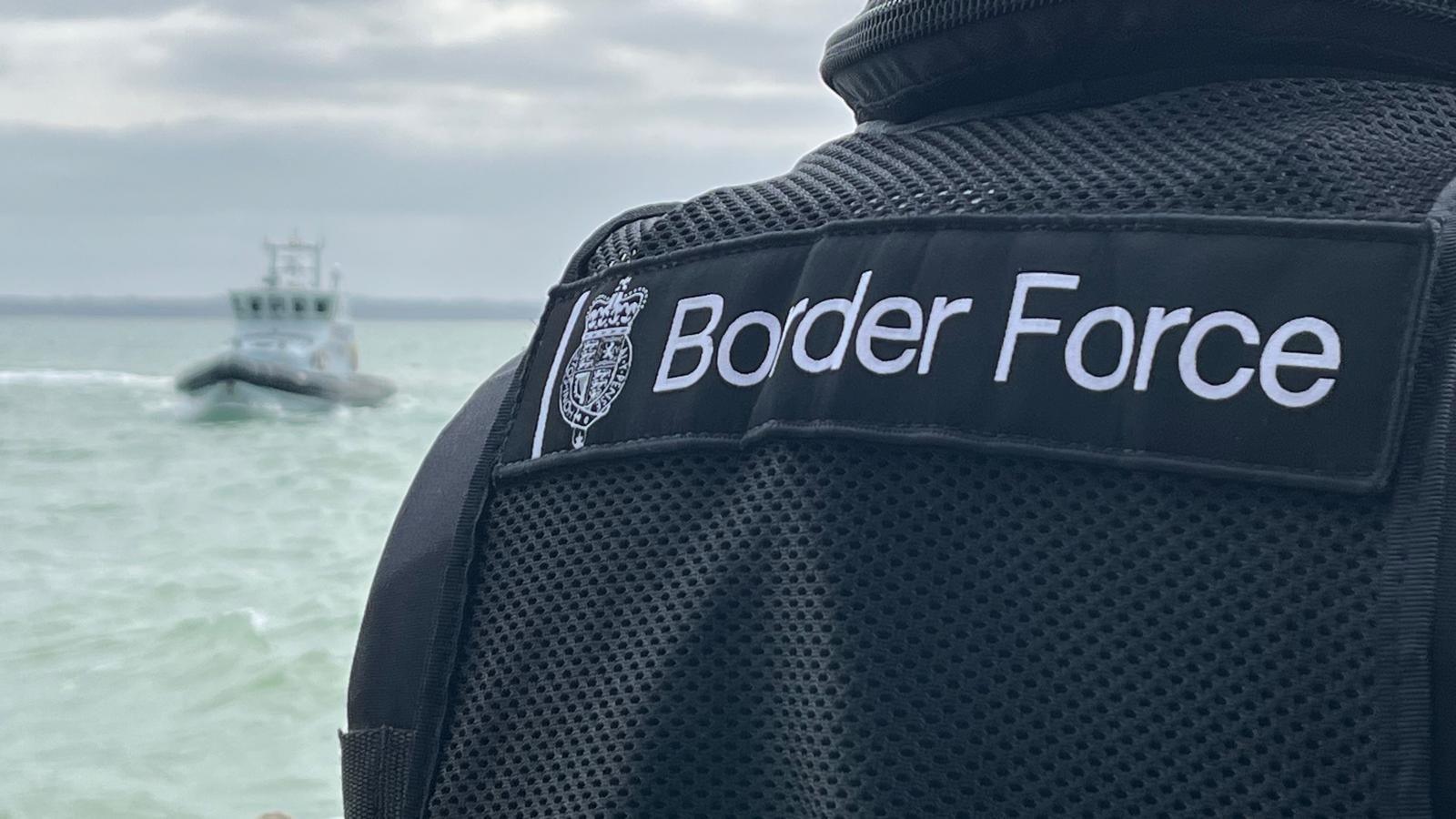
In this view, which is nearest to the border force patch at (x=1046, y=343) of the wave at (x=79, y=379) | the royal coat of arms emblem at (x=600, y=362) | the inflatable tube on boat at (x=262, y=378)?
the royal coat of arms emblem at (x=600, y=362)

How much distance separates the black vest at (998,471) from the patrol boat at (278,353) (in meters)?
18.4

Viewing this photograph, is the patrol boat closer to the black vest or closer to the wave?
the wave

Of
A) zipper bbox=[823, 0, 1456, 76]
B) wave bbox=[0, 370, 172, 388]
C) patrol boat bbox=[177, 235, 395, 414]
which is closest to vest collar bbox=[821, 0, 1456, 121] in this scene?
zipper bbox=[823, 0, 1456, 76]

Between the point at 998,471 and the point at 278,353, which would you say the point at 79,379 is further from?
the point at 998,471

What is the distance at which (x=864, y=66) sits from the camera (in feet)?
2.29

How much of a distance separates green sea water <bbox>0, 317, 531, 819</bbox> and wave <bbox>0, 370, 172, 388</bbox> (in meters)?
10.1

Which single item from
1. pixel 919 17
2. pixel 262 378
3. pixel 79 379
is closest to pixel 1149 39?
pixel 919 17

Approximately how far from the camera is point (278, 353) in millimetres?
19016

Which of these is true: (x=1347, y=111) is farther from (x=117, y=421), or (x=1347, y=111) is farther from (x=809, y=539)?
(x=117, y=421)

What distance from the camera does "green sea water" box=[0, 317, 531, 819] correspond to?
620 centimetres

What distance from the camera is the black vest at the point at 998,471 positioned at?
520 millimetres

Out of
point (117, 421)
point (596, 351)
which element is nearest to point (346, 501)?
point (117, 421)

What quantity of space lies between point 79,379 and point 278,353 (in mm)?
16444

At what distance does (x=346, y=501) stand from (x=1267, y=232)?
14.1 metres
